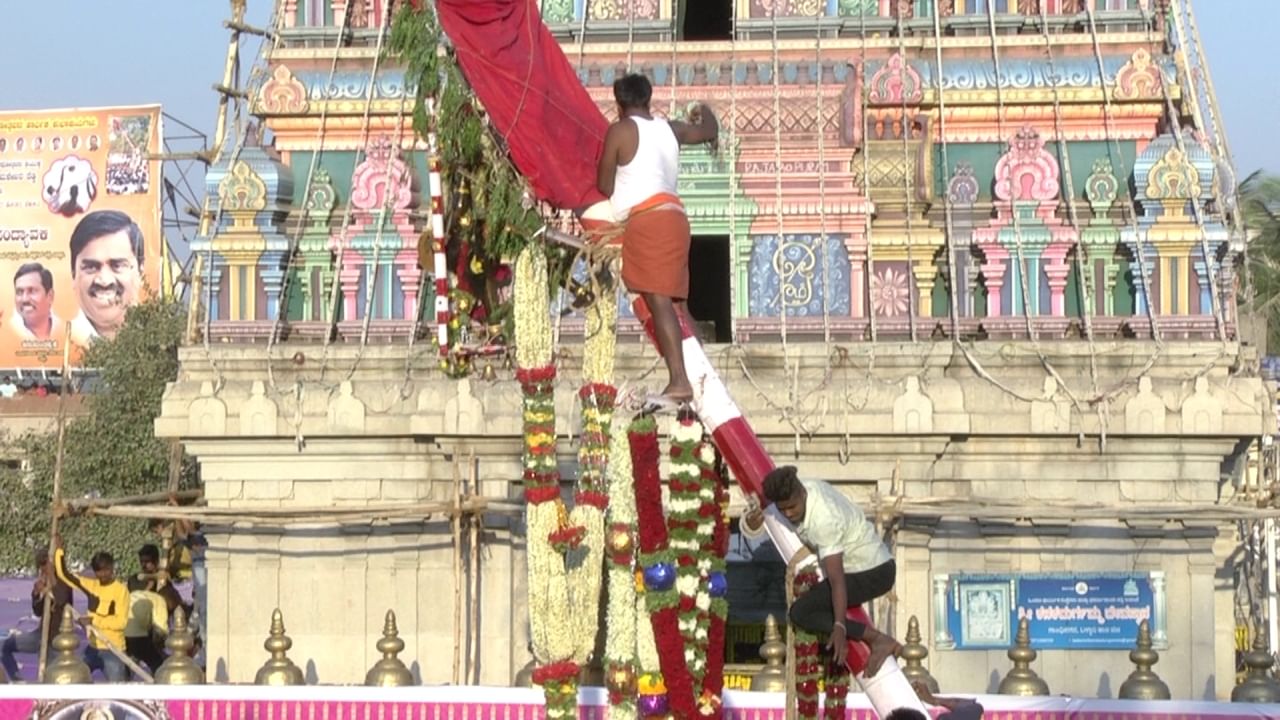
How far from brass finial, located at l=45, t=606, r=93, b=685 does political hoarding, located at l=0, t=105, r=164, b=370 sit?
36829 millimetres

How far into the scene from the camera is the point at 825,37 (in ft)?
65.7

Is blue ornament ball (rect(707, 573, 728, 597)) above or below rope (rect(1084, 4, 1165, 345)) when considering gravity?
below

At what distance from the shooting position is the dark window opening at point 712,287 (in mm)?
21906

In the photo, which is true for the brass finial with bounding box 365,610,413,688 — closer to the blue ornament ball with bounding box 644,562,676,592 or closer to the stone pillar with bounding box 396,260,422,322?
the stone pillar with bounding box 396,260,422,322

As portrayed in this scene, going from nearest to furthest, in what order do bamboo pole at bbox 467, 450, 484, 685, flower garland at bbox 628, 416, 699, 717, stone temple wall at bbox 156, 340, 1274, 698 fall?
flower garland at bbox 628, 416, 699, 717 < stone temple wall at bbox 156, 340, 1274, 698 < bamboo pole at bbox 467, 450, 484, 685

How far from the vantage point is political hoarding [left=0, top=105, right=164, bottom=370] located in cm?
5334

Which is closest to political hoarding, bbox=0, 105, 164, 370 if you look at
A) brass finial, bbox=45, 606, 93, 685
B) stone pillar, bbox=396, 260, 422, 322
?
stone pillar, bbox=396, 260, 422, 322

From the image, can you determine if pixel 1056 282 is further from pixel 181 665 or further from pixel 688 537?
pixel 688 537

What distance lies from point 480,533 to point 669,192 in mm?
7857

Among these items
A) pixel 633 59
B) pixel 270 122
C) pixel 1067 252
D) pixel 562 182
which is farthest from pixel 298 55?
pixel 562 182

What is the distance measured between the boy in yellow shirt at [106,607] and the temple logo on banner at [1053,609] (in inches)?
226

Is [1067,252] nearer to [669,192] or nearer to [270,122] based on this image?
[270,122]

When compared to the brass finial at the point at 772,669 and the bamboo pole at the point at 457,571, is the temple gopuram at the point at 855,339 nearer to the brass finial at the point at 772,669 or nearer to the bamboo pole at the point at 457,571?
the bamboo pole at the point at 457,571

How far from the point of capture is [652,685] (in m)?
10.4
